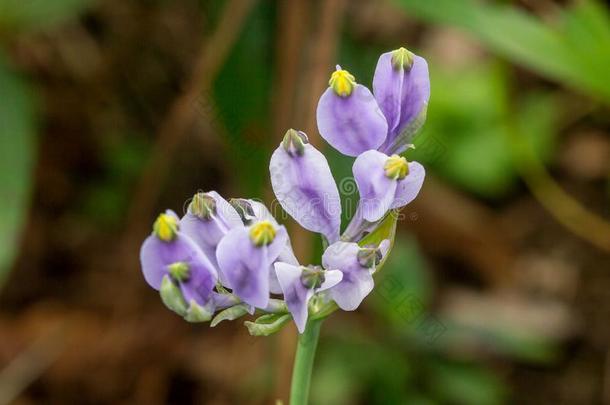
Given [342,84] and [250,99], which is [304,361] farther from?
[250,99]

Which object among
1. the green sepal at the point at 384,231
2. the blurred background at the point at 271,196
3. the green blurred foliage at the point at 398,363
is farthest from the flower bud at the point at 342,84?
the green blurred foliage at the point at 398,363

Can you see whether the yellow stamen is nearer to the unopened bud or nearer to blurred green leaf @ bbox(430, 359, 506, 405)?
the unopened bud

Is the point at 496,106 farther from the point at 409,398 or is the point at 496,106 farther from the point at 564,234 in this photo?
the point at 409,398

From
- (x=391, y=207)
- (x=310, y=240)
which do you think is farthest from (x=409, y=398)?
(x=391, y=207)

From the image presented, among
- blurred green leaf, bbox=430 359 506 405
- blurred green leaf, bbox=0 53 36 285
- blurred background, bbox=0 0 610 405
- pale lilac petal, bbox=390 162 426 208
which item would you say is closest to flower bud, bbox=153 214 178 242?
pale lilac petal, bbox=390 162 426 208

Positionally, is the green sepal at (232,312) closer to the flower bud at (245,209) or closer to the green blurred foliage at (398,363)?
the flower bud at (245,209)

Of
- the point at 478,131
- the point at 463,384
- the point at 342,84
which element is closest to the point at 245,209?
the point at 342,84

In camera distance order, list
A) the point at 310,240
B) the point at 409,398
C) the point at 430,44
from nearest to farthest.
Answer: the point at 310,240 < the point at 409,398 < the point at 430,44
